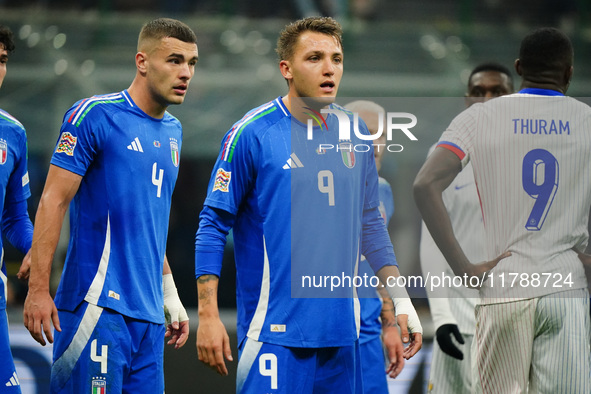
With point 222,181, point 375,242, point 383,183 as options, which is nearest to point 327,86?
point 222,181

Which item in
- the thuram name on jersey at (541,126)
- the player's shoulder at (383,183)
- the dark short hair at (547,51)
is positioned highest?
the dark short hair at (547,51)

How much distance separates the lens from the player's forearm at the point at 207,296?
3.61 m

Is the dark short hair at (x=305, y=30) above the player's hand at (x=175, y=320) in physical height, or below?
above

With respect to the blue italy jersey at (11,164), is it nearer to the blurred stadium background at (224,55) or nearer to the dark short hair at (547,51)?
the dark short hair at (547,51)

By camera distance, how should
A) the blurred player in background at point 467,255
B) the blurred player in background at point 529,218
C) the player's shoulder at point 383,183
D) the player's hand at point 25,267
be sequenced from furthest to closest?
the player's shoulder at point 383,183 → the blurred player in background at point 467,255 → the player's hand at point 25,267 → the blurred player in background at point 529,218

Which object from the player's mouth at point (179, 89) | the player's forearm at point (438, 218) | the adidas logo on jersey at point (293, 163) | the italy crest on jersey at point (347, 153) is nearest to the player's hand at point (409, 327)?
the player's forearm at point (438, 218)

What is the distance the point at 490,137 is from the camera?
163 inches

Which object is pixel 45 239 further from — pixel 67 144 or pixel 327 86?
pixel 327 86

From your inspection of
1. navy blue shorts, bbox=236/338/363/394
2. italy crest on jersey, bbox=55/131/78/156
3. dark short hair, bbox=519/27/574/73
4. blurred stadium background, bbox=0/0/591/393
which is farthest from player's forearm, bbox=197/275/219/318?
blurred stadium background, bbox=0/0/591/393

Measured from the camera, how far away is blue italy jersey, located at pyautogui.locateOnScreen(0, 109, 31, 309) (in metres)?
4.54

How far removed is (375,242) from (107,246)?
1.33m

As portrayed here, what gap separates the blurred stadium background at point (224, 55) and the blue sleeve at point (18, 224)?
4.01m

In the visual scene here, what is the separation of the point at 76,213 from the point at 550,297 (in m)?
2.35

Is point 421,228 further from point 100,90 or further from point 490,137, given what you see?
point 100,90
